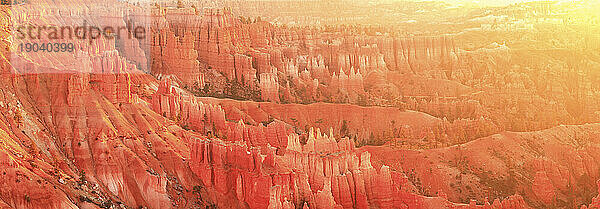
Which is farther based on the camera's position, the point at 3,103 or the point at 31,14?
the point at 31,14

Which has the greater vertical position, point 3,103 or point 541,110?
point 3,103

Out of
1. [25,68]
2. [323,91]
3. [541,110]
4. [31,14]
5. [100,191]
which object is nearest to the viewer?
[100,191]

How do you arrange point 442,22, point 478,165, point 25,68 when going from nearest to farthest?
point 25,68
point 478,165
point 442,22

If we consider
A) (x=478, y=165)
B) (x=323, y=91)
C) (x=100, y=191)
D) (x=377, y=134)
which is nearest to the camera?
(x=100, y=191)

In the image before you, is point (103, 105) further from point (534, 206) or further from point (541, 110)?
point (541, 110)

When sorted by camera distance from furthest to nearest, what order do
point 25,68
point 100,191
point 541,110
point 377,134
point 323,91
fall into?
1. point 323,91
2. point 541,110
3. point 377,134
4. point 25,68
5. point 100,191

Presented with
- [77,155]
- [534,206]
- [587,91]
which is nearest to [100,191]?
[77,155]

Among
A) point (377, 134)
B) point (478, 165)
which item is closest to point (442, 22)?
point (377, 134)

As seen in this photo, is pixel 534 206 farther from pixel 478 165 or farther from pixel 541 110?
pixel 541 110

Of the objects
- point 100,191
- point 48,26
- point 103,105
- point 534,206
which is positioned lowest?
point 534,206
